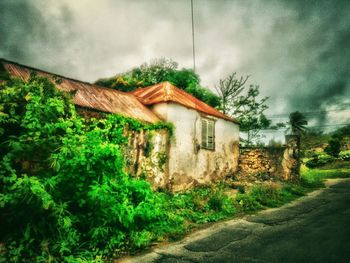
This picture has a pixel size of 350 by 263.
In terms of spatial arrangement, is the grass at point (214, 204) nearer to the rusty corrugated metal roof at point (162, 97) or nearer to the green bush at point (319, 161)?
the rusty corrugated metal roof at point (162, 97)

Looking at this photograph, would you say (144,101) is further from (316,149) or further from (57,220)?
(316,149)

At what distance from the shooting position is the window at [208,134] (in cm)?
1306

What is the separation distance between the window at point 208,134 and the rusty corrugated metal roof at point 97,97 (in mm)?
2874

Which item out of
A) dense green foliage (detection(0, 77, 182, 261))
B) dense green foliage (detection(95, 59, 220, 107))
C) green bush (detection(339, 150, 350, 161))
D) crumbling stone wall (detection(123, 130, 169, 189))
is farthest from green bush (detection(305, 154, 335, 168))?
dense green foliage (detection(0, 77, 182, 261))

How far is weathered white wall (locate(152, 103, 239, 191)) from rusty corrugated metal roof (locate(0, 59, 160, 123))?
991 mm

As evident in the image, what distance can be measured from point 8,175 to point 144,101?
338 inches

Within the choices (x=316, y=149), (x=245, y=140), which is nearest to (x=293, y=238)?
(x=245, y=140)

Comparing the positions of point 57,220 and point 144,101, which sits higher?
point 144,101

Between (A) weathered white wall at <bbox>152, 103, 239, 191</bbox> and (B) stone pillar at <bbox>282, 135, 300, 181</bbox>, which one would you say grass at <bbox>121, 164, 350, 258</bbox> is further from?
(B) stone pillar at <bbox>282, 135, 300, 181</bbox>

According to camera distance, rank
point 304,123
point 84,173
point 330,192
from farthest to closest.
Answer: point 304,123 → point 330,192 → point 84,173

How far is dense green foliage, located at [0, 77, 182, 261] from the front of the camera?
420 centimetres

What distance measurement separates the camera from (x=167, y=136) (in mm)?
10961

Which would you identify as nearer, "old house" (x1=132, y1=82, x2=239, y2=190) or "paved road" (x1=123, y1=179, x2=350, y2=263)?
"paved road" (x1=123, y1=179, x2=350, y2=263)

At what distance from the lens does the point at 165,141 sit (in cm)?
1081
